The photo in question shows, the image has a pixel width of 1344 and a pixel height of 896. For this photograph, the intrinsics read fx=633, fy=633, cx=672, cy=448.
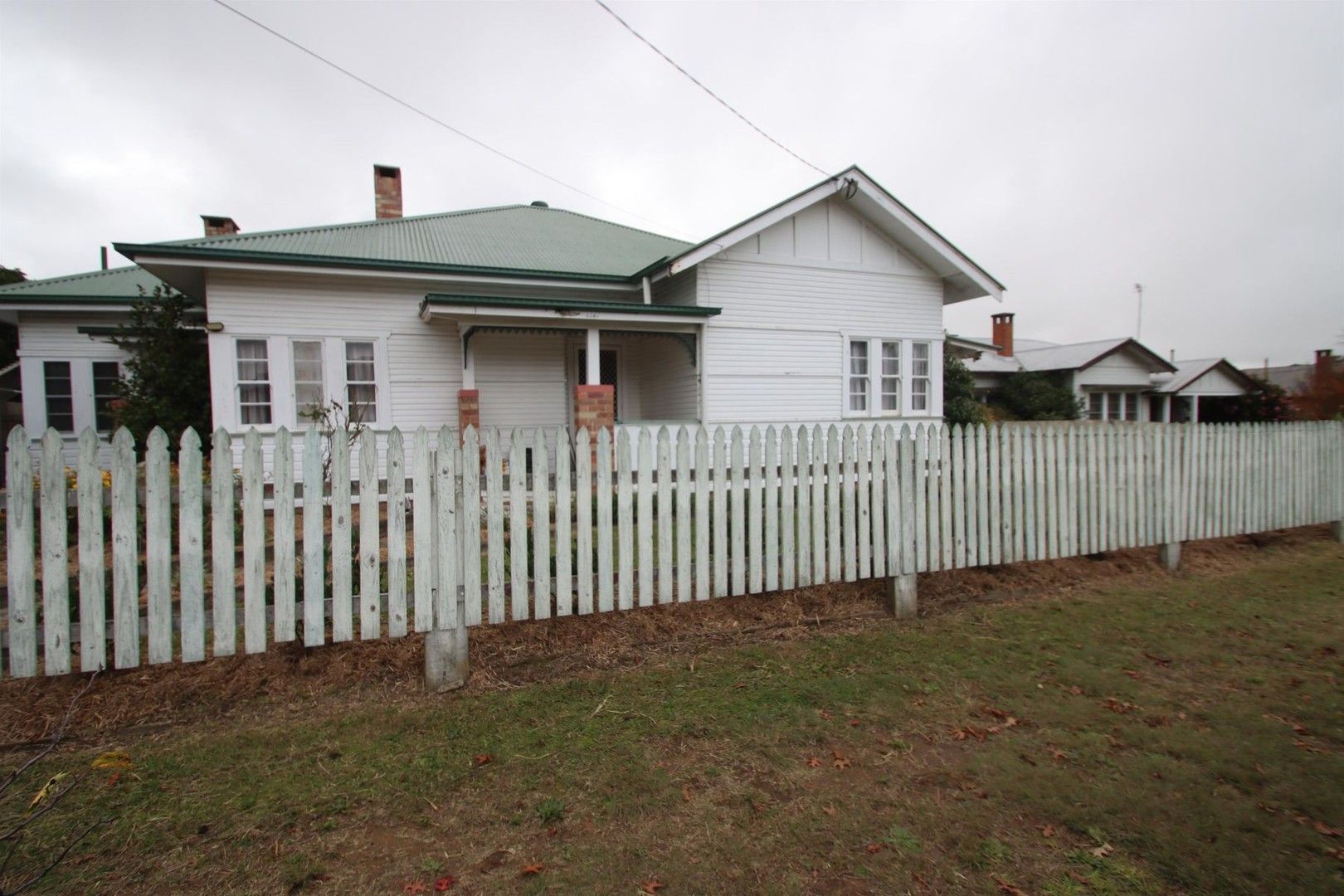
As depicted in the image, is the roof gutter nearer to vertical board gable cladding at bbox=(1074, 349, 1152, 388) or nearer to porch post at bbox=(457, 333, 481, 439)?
porch post at bbox=(457, 333, 481, 439)

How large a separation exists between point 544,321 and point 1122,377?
2981 cm

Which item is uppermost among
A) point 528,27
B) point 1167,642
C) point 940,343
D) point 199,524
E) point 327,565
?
point 528,27

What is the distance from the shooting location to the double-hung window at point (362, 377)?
11.9 meters

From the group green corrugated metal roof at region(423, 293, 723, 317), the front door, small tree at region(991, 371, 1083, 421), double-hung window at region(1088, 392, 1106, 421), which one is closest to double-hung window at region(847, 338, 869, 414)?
green corrugated metal roof at region(423, 293, 723, 317)

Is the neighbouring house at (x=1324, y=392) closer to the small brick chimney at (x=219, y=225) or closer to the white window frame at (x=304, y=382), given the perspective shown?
the white window frame at (x=304, y=382)

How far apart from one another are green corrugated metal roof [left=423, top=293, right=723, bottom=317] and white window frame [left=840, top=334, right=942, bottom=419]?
3.65 metres

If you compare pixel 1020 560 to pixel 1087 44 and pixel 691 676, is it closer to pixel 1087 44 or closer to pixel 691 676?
pixel 691 676

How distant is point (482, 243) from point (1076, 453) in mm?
12824

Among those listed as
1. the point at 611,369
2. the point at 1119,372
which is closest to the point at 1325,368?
the point at 1119,372

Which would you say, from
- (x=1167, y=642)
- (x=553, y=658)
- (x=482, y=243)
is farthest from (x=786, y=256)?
(x=553, y=658)

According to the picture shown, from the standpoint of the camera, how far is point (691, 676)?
400 cm

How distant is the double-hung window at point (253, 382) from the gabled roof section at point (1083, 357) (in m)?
30.2

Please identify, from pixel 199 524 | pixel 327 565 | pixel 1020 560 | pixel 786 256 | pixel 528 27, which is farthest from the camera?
pixel 786 256

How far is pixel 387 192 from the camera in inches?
693
